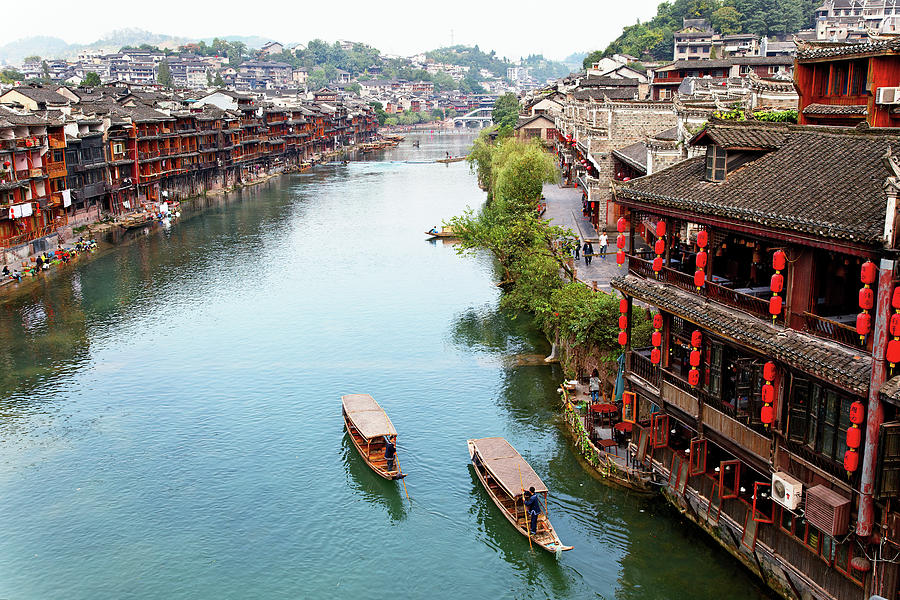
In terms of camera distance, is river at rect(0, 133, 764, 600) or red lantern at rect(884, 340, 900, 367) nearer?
red lantern at rect(884, 340, 900, 367)

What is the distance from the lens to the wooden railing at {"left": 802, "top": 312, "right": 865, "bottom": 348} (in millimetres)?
19216

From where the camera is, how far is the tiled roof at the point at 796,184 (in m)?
19.5

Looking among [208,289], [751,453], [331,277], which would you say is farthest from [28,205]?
[751,453]

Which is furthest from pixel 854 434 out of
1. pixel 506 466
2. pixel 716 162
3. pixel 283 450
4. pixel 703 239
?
pixel 283 450

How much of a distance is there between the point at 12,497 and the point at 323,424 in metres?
12.3

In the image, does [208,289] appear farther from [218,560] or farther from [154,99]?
[154,99]

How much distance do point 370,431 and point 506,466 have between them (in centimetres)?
612

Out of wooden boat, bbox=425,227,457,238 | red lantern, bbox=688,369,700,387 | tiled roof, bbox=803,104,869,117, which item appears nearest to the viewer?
red lantern, bbox=688,369,700,387

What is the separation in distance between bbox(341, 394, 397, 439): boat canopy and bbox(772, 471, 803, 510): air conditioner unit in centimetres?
1507

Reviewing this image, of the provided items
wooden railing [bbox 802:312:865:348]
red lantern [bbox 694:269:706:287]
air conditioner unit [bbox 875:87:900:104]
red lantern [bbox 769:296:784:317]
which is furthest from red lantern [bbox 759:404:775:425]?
air conditioner unit [bbox 875:87:900:104]

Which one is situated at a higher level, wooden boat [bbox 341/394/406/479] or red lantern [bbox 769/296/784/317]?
red lantern [bbox 769/296/784/317]

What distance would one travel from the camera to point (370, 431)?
32.6m

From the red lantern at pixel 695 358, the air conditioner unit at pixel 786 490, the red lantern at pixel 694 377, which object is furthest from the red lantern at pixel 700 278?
the air conditioner unit at pixel 786 490

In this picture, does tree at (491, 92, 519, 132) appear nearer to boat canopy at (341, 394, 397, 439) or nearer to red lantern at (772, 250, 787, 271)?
boat canopy at (341, 394, 397, 439)
